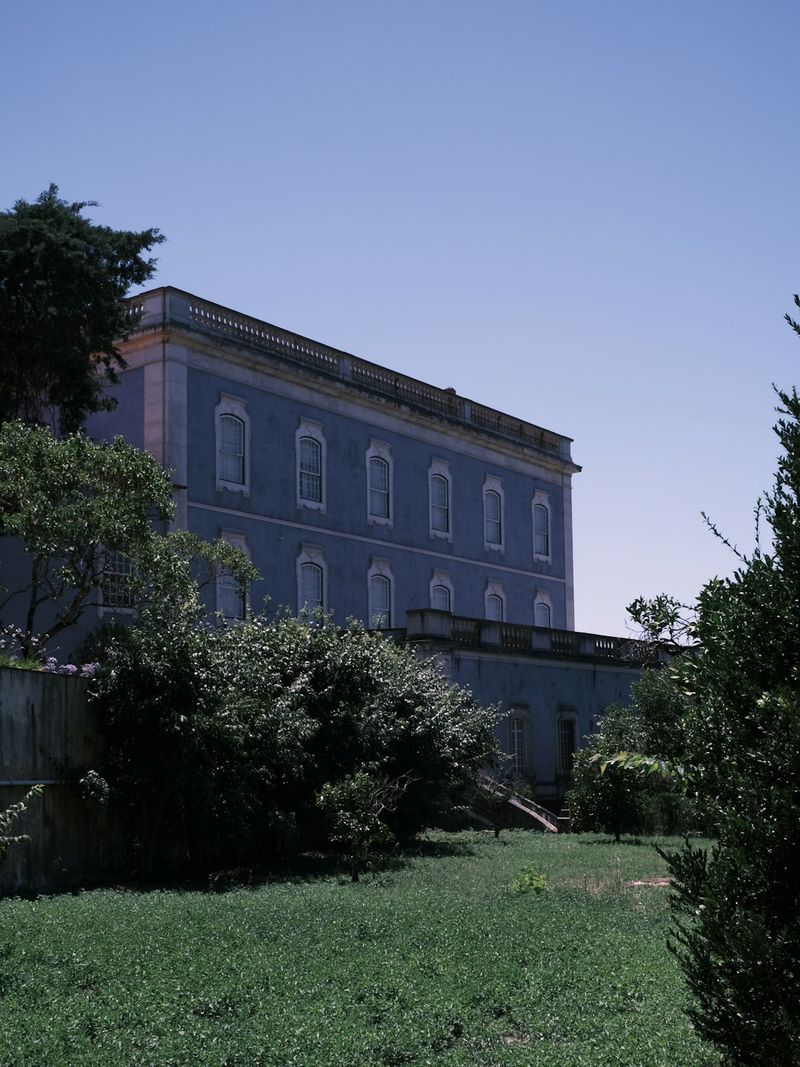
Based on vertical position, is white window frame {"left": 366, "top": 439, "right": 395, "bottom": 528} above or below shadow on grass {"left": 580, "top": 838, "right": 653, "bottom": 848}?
above

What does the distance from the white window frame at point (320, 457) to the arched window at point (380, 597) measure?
3187mm

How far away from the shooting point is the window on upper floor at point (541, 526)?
46.5 m

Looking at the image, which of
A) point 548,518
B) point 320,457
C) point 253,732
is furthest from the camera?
point 548,518

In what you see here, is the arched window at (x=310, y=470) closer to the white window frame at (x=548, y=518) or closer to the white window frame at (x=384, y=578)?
the white window frame at (x=384, y=578)

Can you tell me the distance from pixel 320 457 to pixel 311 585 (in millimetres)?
3684

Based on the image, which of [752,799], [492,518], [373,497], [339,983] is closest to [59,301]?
[373,497]

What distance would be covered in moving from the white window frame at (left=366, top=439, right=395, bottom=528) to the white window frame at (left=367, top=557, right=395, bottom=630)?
1.21 metres

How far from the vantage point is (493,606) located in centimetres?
4391

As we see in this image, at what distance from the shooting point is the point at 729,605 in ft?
18.6

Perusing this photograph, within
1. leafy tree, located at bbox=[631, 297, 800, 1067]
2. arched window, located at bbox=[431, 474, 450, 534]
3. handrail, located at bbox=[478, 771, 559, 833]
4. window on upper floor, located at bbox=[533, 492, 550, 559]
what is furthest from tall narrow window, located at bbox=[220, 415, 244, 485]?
leafy tree, located at bbox=[631, 297, 800, 1067]

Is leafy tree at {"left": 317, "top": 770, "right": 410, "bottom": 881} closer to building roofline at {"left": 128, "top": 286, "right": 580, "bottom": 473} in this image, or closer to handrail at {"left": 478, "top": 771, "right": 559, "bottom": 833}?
handrail at {"left": 478, "top": 771, "right": 559, "bottom": 833}

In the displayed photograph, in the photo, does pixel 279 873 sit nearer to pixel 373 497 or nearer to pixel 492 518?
pixel 373 497

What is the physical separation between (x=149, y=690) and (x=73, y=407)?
11.1 metres

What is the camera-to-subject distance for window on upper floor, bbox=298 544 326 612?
118 feet
